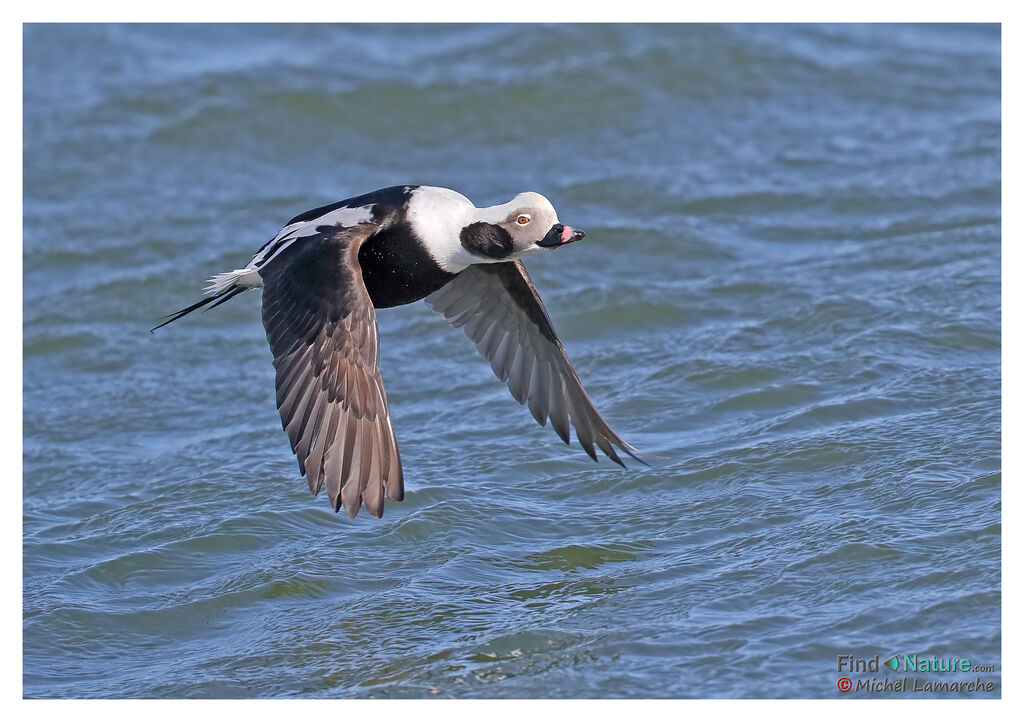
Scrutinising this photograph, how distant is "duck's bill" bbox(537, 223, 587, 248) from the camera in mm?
5609

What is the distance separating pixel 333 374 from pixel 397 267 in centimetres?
73

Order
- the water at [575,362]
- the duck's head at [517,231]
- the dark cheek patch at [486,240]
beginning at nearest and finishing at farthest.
A: the water at [575,362], the duck's head at [517,231], the dark cheek patch at [486,240]

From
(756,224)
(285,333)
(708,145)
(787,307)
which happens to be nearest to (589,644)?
(285,333)

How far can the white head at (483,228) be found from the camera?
573cm

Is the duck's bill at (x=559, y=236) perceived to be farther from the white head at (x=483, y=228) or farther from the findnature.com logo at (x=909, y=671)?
the findnature.com logo at (x=909, y=671)

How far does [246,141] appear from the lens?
11.9 metres

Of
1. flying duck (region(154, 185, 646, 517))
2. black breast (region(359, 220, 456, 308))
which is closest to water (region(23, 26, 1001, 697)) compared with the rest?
flying duck (region(154, 185, 646, 517))

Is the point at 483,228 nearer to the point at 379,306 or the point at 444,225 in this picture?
the point at 444,225

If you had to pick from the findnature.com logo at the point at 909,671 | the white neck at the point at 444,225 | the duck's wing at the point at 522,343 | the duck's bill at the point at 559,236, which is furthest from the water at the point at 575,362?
the duck's bill at the point at 559,236

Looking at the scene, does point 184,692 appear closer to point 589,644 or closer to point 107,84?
point 589,644

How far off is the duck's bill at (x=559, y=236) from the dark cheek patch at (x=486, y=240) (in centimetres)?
16

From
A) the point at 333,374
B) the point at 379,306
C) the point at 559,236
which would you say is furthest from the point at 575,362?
the point at 333,374

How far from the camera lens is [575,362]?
820 cm

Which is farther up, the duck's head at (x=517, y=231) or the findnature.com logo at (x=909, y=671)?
the duck's head at (x=517, y=231)
